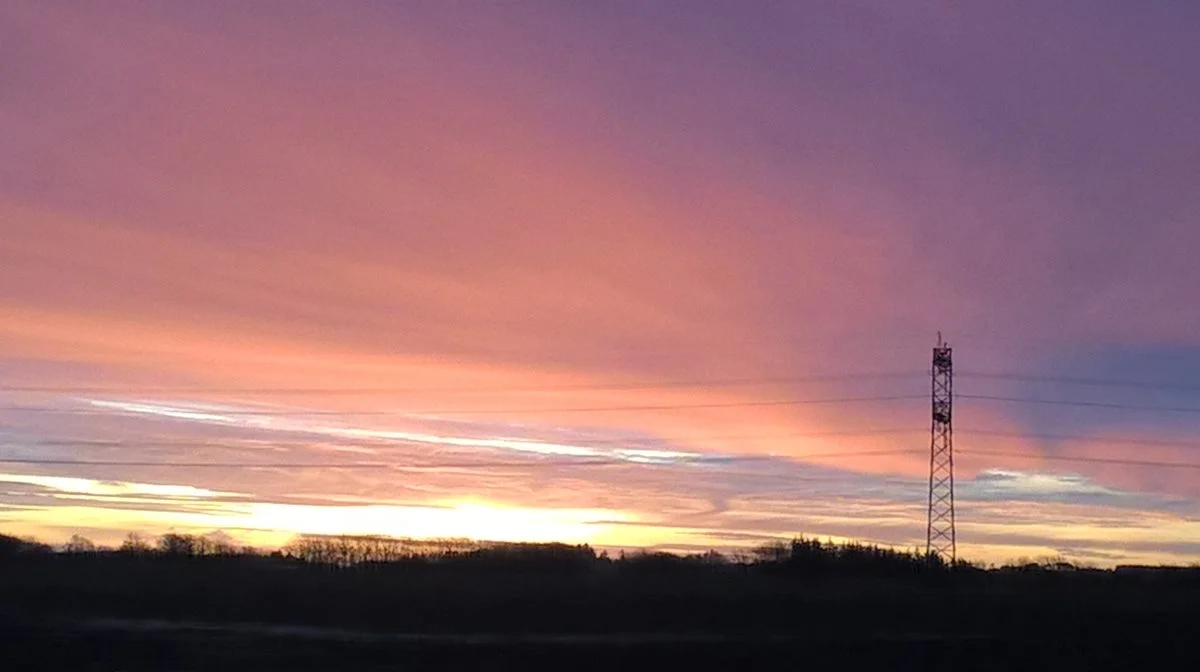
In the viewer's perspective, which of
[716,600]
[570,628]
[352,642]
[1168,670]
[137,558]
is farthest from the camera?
[137,558]

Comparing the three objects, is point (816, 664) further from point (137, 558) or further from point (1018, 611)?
point (137, 558)

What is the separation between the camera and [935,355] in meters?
69.0

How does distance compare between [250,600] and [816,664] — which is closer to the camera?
[816,664]

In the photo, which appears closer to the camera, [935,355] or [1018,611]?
[1018,611]

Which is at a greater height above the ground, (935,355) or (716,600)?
(935,355)

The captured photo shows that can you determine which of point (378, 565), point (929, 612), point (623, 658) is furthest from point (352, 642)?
point (378, 565)

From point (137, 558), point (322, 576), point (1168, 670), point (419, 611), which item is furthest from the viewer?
point (137, 558)

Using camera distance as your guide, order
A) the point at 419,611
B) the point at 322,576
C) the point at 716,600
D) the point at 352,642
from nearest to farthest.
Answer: the point at 352,642 < the point at 419,611 < the point at 716,600 < the point at 322,576

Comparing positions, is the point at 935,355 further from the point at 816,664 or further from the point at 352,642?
the point at 352,642

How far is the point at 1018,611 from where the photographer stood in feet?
209

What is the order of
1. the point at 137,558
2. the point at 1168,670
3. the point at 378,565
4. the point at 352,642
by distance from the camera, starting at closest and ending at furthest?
the point at 1168,670 → the point at 352,642 → the point at 378,565 → the point at 137,558

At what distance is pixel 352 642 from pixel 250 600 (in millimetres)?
20462

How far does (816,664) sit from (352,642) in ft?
48.2

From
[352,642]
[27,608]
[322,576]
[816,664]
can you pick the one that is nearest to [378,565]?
[322,576]
